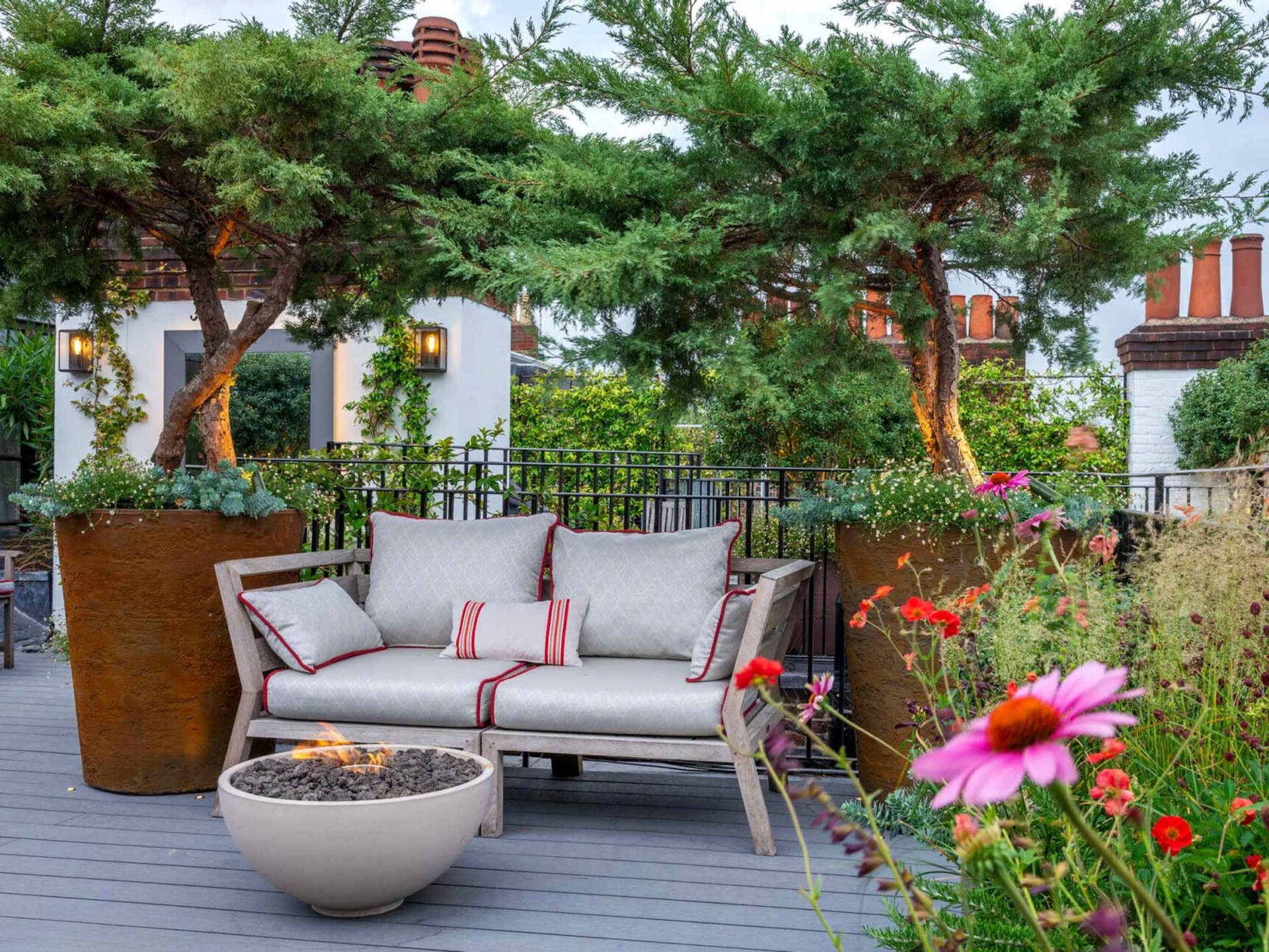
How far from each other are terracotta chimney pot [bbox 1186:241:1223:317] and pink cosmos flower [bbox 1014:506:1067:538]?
→ 25.2 feet

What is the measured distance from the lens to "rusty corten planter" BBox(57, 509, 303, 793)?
11.6 ft

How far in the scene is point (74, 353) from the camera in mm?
7000

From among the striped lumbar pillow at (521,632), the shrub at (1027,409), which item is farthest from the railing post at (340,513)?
the shrub at (1027,409)

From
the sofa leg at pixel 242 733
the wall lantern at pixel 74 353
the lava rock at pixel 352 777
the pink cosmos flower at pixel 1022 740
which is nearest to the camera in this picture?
the pink cosmos flower at pixel 1022 740

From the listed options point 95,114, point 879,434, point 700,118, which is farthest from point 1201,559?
point 879,434

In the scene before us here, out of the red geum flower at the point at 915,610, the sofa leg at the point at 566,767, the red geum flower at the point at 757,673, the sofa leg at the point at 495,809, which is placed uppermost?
the red geum flower at the point at 757,673

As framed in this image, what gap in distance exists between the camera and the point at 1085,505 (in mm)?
3359

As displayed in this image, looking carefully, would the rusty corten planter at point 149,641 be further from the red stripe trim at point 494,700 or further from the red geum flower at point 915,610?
the red geum flower at point 915,610

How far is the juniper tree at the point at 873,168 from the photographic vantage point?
2979 mm

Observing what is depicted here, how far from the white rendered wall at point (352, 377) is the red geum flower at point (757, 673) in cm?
577

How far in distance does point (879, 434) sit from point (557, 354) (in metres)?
6.07

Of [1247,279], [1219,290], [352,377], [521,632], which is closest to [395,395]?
[352,377]

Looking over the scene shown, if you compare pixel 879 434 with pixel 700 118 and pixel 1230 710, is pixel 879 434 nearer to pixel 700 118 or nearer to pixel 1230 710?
pixel 700 118

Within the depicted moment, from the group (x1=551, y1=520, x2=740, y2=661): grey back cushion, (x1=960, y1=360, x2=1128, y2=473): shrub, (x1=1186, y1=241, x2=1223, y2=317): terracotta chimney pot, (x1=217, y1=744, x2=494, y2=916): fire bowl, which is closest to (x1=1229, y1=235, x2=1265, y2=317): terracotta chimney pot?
(x1=1186, y1=241, x2=1223, y2=317): terracotta chimney pot
